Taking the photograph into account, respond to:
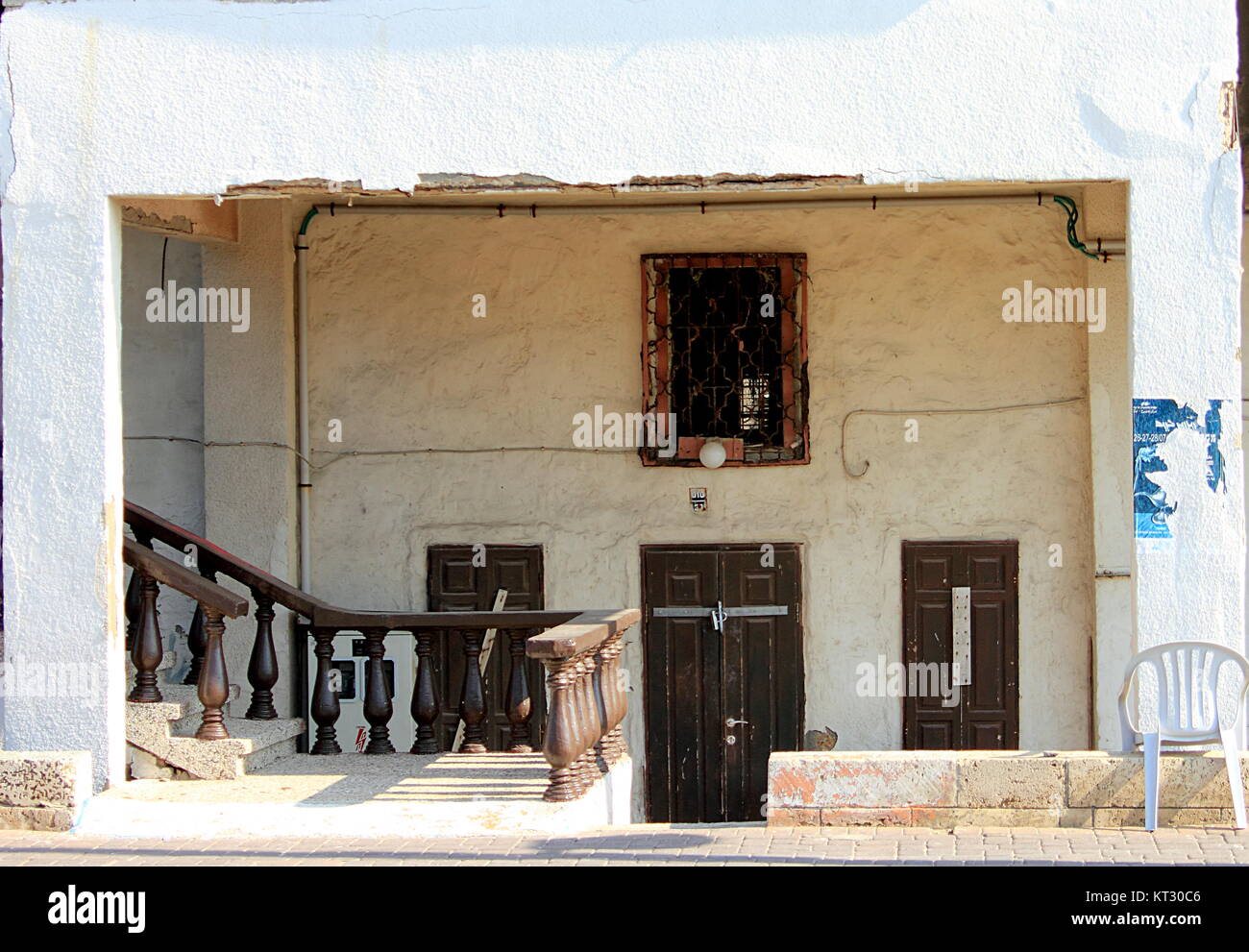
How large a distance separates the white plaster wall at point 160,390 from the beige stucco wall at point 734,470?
2.64 ft

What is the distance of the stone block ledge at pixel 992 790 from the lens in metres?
6.51

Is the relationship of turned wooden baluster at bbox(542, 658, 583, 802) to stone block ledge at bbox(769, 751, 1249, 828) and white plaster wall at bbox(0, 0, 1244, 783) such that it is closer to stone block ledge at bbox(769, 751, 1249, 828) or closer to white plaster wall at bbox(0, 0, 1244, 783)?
stone block ledge at bbox(769, 751, 1249, 828)

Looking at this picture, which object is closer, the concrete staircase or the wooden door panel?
the concrete staircase

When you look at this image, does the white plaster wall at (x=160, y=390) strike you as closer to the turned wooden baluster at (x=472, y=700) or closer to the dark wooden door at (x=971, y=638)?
the turned wooden baluster at (x=472, y=700)

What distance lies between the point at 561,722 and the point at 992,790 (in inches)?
77.6

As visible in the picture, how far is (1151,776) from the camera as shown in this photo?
6.40m

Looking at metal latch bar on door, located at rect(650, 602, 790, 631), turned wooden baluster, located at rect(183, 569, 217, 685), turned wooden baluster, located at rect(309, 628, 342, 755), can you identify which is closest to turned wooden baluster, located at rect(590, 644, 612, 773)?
turned wooden baluster, located at rect(309, 628, 342, 755)

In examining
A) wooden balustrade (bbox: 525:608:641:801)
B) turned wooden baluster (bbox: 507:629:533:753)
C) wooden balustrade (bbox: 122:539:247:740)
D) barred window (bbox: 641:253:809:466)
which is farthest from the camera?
barred window (bbox: 641:253:809:466)

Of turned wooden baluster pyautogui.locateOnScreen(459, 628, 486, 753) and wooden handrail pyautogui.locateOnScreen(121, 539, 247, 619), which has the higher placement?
wooden handrail pyautogui.locateOnScreen(121, 539, 247, 619)

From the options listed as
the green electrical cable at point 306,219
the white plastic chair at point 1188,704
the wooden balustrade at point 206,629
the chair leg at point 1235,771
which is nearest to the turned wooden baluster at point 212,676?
the wooden balustrade at point 206,629

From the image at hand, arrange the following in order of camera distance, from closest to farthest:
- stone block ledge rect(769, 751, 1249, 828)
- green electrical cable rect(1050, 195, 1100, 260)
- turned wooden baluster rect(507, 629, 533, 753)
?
1. stone block ledge rect(769, 751, 1249, 828)
2. turned wooden baluster rect(507, 629, 533, 753)
3. green electrical cable rect(1050, 195, 1100, 260)

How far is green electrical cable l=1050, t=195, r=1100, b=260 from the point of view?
9.43 m

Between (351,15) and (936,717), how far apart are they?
18.9 feet

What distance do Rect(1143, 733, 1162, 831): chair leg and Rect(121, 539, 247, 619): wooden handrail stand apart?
440 centimetres
